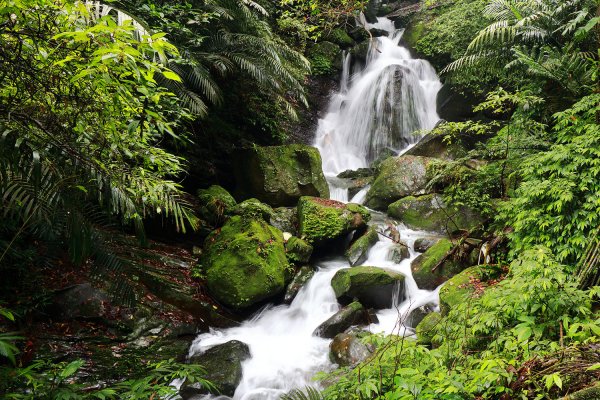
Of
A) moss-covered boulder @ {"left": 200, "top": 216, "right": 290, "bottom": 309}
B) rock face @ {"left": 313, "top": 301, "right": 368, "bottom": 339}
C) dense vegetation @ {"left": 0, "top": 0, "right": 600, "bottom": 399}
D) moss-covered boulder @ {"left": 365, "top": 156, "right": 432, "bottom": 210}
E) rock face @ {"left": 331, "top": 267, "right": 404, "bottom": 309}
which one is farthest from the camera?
moss-covered boulder @ {"left": 365, "top": 156, "right": 432, "bottom": 210}

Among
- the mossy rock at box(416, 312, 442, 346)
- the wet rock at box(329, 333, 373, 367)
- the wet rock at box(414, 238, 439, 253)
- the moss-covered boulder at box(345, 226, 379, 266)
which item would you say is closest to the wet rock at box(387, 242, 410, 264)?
the wet rock at box(414, 238, 439, 253)

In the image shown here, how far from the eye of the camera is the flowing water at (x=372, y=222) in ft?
18.0

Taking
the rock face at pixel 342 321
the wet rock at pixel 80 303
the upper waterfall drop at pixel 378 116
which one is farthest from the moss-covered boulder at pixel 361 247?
the upper waterfall drop at pixel 378 116

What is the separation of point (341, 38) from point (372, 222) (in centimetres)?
1184

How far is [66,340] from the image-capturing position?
4461mm

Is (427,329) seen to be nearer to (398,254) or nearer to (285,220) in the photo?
(398,254)

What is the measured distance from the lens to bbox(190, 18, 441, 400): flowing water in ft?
18.0

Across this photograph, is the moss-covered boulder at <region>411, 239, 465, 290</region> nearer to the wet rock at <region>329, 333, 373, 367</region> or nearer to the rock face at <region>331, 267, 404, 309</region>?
the rock face at <region>331, 267, 404, 309</region>

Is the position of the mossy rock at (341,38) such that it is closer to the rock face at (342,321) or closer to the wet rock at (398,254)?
the wet rock at (398,254)

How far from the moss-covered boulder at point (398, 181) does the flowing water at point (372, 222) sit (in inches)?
22.2

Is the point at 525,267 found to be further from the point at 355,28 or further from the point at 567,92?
the point at 355,28

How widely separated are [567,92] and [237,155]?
7.32m

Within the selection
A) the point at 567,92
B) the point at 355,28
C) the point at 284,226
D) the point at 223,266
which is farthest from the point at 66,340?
the point at 355,28

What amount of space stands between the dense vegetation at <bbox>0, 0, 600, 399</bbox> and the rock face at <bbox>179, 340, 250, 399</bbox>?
1578 millimetres
